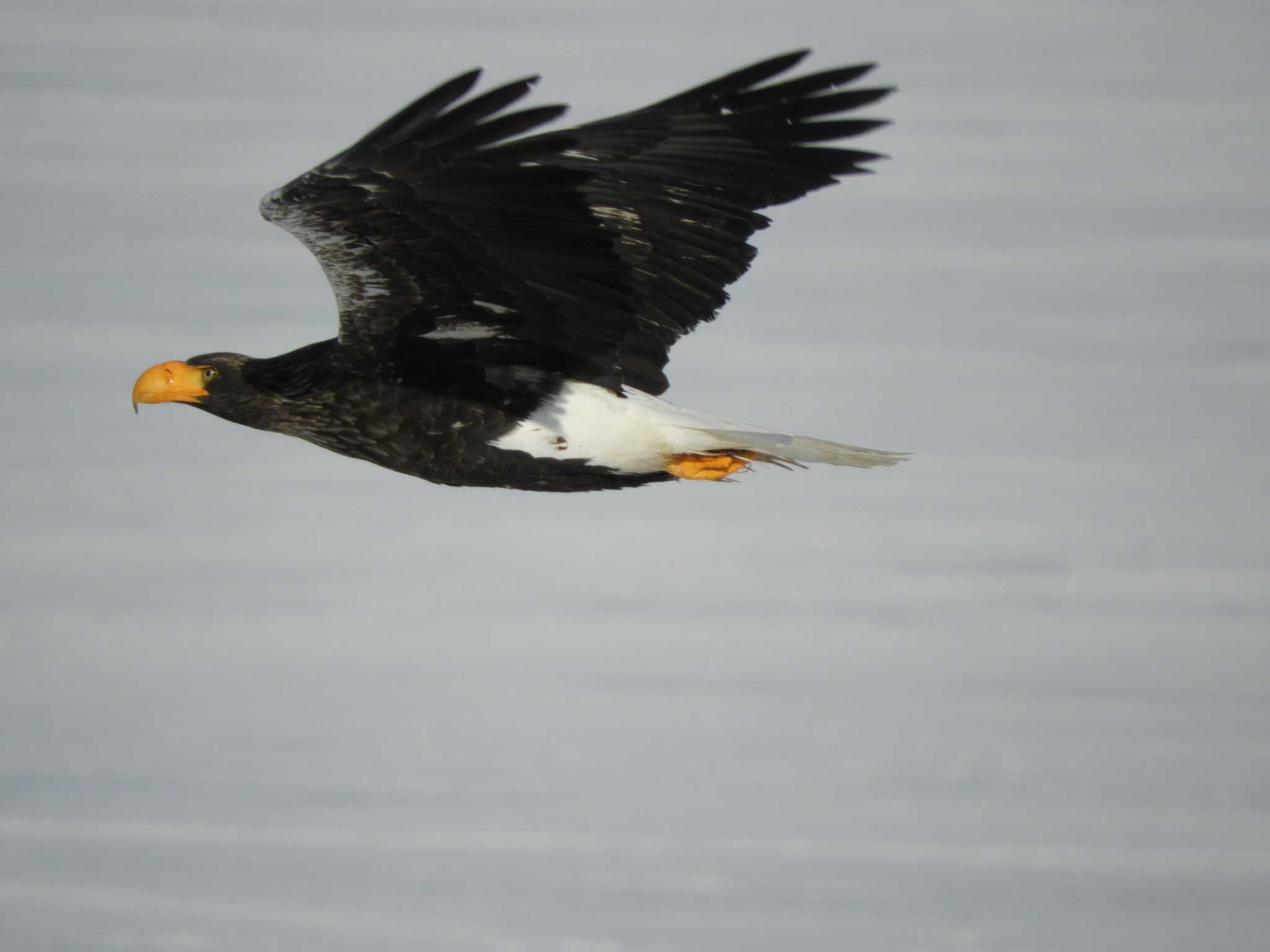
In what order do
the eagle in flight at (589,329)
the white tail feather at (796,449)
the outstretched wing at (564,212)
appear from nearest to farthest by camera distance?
the outstretched wing at (564,212)
the eagle in flight at (589,329)
the white tail feather at (796,449)

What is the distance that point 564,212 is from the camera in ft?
14.9

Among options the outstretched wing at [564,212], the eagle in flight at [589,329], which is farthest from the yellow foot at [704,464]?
the outstretched wing at [564,212]

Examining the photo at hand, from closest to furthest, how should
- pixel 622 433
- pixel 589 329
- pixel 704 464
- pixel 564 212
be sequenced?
1. pixel 564 212
2. pixel 589 329
3. pixel 622 433
4. pixel 704 464

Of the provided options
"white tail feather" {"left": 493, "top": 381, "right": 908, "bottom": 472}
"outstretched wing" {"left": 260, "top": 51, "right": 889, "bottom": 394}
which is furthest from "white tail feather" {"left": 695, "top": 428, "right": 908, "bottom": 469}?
"outstretched wing" {"left": 260, "top": 51, "right": 889, "bottom": 394}

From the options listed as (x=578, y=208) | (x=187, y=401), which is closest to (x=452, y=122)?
(x=578, y=208)

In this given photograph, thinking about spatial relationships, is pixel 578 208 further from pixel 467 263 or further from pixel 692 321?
pixel 692 321

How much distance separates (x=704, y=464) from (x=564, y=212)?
1045mm

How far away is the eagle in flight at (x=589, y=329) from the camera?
16.1ft

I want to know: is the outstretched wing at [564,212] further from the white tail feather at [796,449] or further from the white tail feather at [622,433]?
the white tail feather at [796,449]

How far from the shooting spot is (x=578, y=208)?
15.0 ft

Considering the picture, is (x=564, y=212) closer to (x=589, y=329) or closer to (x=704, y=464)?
(x=589, y=329)

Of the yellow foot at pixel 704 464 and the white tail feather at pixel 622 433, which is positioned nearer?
the white tail feather at pixel 622 433

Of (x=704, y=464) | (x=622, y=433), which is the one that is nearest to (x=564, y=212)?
(x=622, y=433)

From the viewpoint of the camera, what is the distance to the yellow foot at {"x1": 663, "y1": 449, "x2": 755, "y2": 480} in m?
5.36
